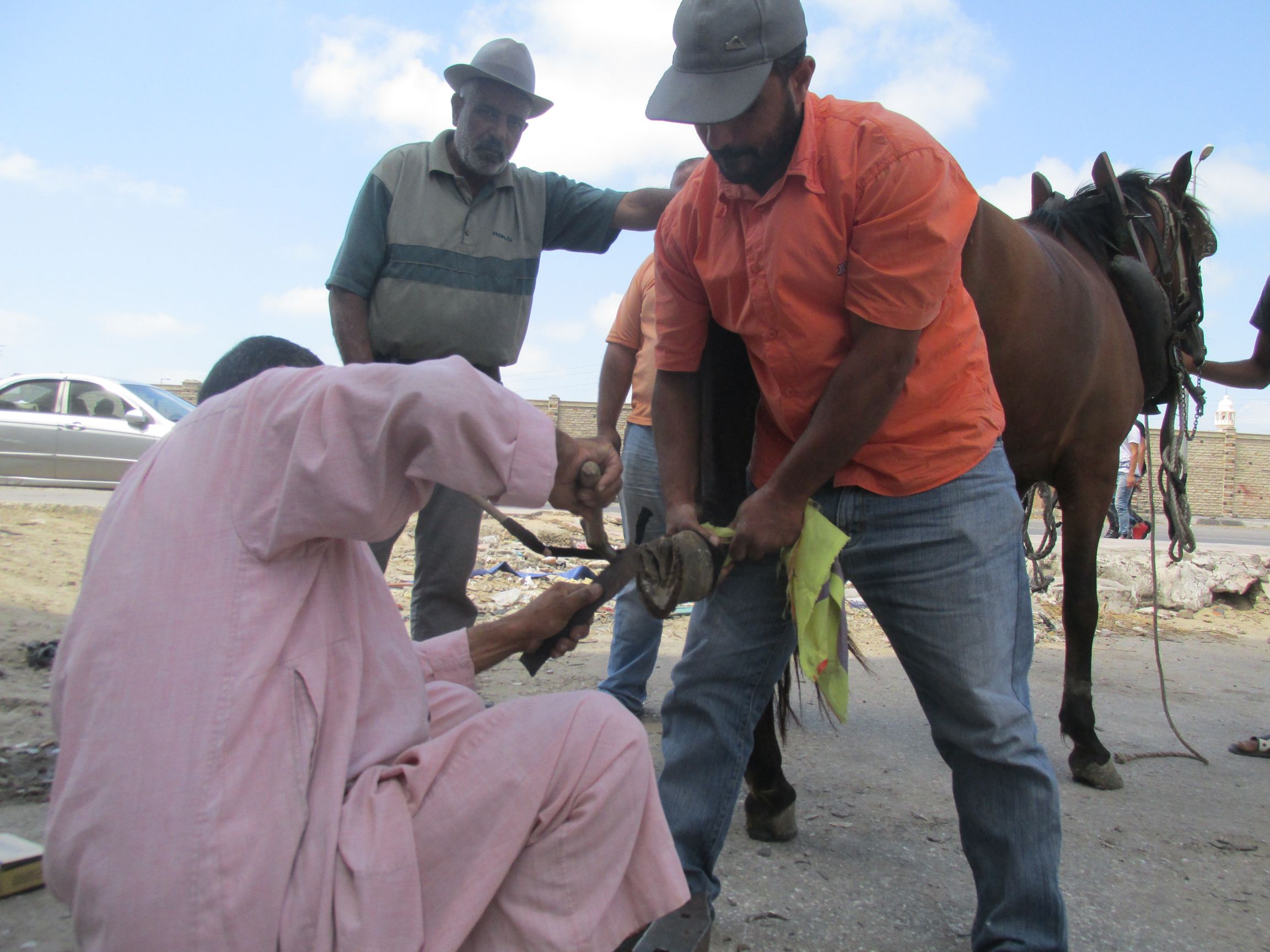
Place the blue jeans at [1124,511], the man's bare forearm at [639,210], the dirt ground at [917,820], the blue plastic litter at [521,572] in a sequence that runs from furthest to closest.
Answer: the blue jeans at [1124,511] < the blue plastic litter at [521,572] < the man's bare forearm at [639,210] < the dirt ground at [917,820]

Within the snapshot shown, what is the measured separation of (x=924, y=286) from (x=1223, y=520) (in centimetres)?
2673

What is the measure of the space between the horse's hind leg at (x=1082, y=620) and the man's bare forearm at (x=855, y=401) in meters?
1.93

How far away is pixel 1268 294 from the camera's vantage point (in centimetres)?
400

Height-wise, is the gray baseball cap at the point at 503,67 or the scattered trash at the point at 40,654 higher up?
the gray baseball cap at the point at 503,67

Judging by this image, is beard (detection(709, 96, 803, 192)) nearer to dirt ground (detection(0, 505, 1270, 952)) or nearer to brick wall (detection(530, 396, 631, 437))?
dirt ground (detection(0, 505, 1270, 952))

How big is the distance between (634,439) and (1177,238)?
2.51 metres

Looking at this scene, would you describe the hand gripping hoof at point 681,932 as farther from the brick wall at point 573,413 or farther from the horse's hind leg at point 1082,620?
the brick wall at point 573,413

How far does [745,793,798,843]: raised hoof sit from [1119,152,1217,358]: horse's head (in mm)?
2530

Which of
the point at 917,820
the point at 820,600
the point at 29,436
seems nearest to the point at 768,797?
the point at 917,820

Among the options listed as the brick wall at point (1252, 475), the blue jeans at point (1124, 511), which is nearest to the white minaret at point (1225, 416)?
the brick wall at point (1252, 475)

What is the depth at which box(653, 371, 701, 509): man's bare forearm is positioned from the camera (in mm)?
2285

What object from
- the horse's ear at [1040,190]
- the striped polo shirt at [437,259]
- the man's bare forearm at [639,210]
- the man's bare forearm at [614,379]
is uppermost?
the horse's ear at [1040,190]

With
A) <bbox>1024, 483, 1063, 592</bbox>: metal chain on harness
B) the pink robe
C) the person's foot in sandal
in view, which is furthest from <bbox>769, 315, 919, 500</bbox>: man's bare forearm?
the person's foot in sandal

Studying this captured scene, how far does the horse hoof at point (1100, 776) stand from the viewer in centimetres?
326
